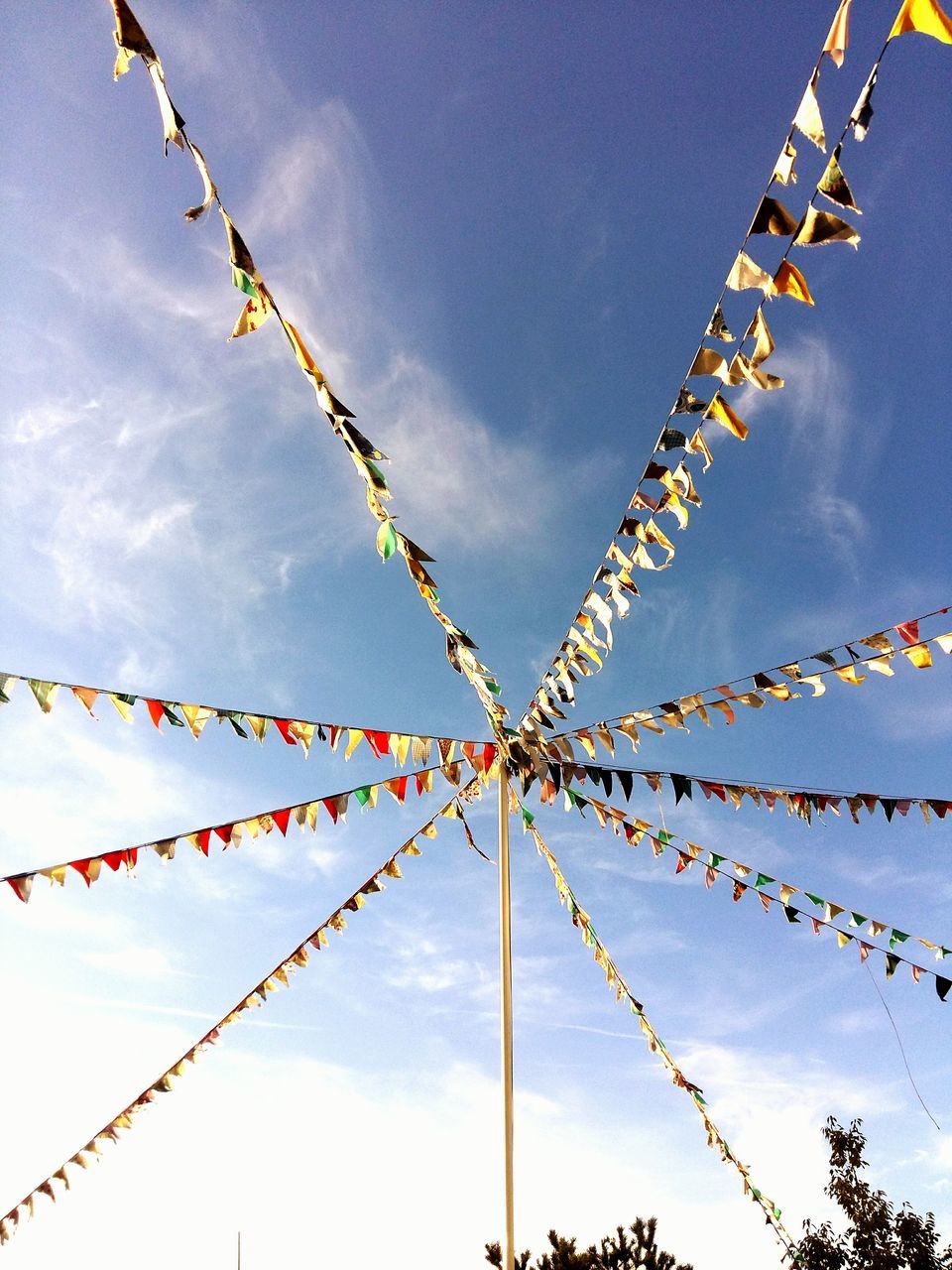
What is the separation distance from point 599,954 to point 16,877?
5.22m

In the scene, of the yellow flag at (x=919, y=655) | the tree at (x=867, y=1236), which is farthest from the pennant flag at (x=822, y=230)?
the tree at (x=867, y=1236)

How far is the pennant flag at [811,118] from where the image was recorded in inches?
101

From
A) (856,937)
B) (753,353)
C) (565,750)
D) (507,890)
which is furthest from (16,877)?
(856,937)

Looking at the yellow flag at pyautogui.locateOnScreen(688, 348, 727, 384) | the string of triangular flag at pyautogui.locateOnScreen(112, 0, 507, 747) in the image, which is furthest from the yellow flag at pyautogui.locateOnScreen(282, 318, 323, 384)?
the yellow flag at pyautogui.locateOnScreen(688, 348, 727, 384)

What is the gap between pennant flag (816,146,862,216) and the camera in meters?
2.68

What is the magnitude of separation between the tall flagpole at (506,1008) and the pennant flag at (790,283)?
445 centimetres

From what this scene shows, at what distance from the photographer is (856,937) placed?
716cm

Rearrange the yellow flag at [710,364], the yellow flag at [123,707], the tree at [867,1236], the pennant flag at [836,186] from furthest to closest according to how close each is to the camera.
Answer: the tree at [867,1236] → the yellow flag at [123,707] → the yellow flag at [710,364] → the pennant flag at [836,186]

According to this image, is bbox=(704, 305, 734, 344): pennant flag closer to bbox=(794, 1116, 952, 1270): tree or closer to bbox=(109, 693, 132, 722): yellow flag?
bbox=(109, 693, 132, 722): yellow flag

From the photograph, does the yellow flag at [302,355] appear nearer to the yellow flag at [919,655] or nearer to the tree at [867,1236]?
the yellow flag at [919,655]

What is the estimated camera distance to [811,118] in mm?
2605

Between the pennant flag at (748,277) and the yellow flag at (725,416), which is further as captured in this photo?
the yellow flag at (725,416)

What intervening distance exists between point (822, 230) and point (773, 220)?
0.62 ft

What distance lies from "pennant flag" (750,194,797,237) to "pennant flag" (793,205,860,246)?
0.17 feet
